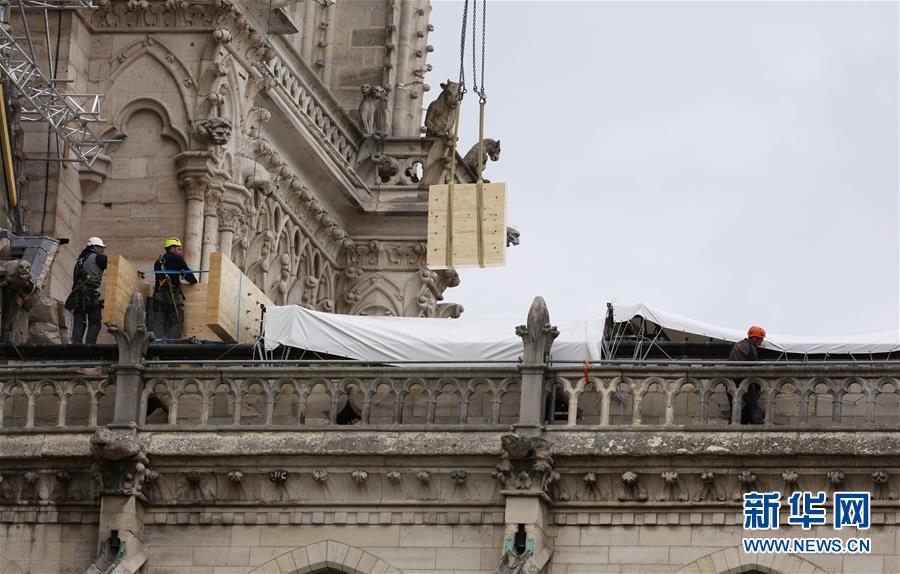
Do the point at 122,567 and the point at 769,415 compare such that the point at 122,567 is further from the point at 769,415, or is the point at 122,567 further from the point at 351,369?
the point at 769,415

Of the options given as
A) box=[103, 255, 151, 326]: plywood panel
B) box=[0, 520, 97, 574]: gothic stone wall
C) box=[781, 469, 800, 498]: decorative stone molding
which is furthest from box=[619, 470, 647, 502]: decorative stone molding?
box=[103, 255, 151, 326]: plywood panel

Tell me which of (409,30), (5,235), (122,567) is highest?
(409,30)

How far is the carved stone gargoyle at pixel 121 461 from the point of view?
50875 mm

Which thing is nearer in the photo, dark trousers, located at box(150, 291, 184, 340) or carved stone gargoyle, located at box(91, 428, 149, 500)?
carved stone gargoyle, located at box(91, 428, 149, 500)

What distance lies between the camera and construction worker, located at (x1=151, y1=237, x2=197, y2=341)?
56.3 meters

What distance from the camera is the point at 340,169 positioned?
6700 cm

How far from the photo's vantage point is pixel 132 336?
171ft

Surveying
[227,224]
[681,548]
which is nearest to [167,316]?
[227,224]

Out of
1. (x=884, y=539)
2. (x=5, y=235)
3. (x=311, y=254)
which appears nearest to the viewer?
(x=884, y=539)

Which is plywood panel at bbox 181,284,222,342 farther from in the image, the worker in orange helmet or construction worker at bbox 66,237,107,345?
the worker in orange helmet

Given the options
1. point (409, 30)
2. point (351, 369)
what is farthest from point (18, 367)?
point (409, 30)

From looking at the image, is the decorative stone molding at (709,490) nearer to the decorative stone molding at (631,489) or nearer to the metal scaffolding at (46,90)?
the decorative stone molding at (631,489)

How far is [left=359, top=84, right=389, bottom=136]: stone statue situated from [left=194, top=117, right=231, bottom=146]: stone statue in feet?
29.9

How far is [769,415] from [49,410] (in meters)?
10.6
